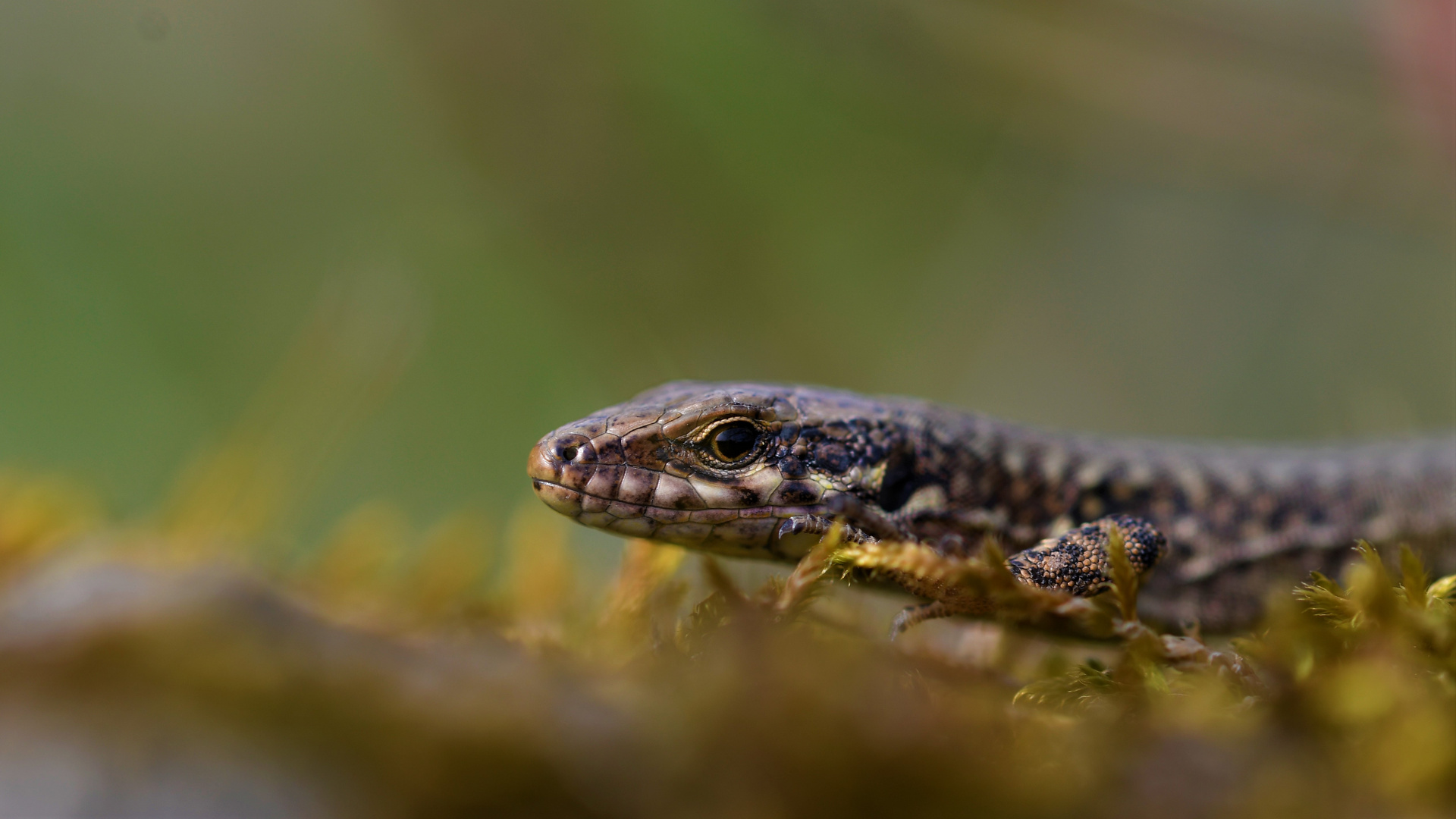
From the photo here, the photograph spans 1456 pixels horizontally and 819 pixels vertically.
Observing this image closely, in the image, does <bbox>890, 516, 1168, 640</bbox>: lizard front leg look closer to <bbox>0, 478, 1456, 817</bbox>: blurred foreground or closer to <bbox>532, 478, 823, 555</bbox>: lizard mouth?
<bbox>532, 478, 823, 555</bbox>: lizard mouth

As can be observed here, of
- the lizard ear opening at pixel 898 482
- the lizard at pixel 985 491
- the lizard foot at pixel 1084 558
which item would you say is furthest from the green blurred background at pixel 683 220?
the lizard foot at pixel 1084 558

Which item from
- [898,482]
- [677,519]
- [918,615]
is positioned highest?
[898,482]

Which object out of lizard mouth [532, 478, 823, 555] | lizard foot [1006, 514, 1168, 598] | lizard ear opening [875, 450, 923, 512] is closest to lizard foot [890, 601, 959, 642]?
lizard foot [1006, 514, 1168, 598]

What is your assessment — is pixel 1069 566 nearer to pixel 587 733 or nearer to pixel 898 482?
pixel 898 482

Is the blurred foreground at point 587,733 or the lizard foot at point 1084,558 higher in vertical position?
the lizard foot at point 1084,558

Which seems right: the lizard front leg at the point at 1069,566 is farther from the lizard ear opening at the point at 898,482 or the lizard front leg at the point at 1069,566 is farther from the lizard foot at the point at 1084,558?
the lizard ear opening at the point at 898,482

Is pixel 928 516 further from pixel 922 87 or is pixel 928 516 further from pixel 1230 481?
pixel 922 87

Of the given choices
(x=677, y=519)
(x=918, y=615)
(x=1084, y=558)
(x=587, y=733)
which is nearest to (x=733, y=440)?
(x=677, y=519)
